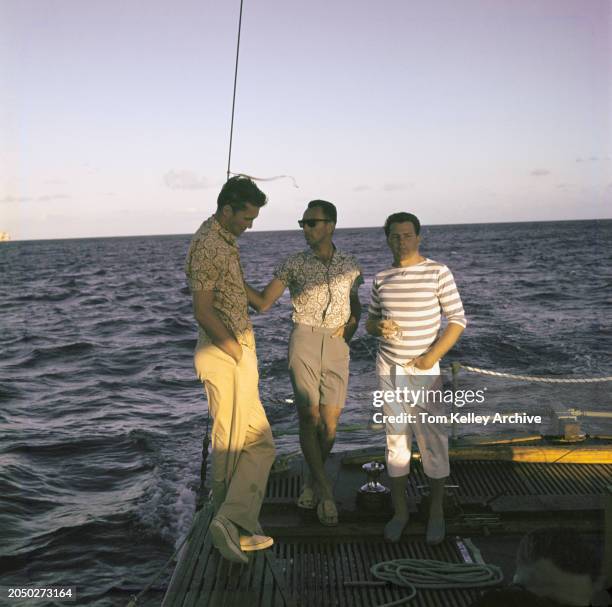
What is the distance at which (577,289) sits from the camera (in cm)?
3184

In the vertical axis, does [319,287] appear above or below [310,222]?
below

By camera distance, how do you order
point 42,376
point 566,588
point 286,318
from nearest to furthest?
point 566,588 < point 42,376 < point 286,318

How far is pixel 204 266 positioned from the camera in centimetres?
404

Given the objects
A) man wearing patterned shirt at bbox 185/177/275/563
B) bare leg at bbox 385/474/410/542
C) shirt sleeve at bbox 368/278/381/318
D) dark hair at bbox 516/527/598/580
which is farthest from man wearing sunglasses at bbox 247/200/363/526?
dark hair at bbox 516/527/598/580

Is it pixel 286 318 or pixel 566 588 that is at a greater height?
pixel 566 588

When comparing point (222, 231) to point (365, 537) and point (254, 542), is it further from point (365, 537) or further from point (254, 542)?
point (365, 537)

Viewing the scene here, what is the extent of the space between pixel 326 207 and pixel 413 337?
100cm

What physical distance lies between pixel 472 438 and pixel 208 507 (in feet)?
7.98

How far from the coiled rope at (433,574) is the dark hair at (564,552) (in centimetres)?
199

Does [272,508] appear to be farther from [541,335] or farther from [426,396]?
[541,335]

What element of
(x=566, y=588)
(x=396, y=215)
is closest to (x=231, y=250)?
(x=396, y=215)

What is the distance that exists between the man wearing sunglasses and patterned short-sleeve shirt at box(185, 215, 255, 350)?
455mm

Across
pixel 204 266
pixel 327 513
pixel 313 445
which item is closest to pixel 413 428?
pixel 313 445

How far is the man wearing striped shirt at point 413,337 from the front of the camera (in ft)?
14.5
